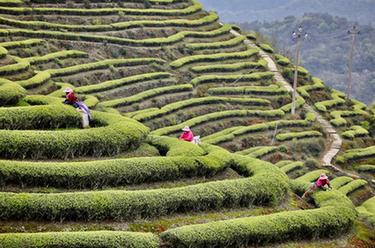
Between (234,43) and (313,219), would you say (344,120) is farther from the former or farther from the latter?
(313,219)

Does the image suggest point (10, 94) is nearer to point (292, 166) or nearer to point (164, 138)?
point (164, 138)

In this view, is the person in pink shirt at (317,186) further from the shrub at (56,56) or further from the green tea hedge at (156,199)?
the shrub at (56,56)

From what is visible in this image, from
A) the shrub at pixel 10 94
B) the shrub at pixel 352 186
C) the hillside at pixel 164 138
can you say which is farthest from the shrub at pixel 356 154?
the shrub at pixel 10 94

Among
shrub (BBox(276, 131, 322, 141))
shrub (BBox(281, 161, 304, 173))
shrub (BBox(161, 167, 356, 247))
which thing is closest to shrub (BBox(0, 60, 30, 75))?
shrub (BBox(281, 161, 304, 173))

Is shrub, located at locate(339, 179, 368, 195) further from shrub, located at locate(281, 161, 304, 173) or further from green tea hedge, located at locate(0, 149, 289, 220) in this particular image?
green tea hedge, located at locate(0, 149, 289, 220)

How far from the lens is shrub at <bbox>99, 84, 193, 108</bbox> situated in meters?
44.0

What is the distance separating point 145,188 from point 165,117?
22361 millimetres

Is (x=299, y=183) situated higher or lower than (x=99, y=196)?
lower

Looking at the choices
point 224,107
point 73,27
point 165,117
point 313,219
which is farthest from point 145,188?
point 73,27

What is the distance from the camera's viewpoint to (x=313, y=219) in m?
24.3

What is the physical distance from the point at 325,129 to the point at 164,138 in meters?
32.1

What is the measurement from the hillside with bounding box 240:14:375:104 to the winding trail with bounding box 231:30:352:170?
3063 inches

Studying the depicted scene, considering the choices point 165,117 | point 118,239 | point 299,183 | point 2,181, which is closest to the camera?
point 118,239

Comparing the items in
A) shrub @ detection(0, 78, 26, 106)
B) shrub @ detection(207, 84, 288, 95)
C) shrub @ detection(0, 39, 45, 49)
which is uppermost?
shrub @ detection(0, 78, 26, 106)
